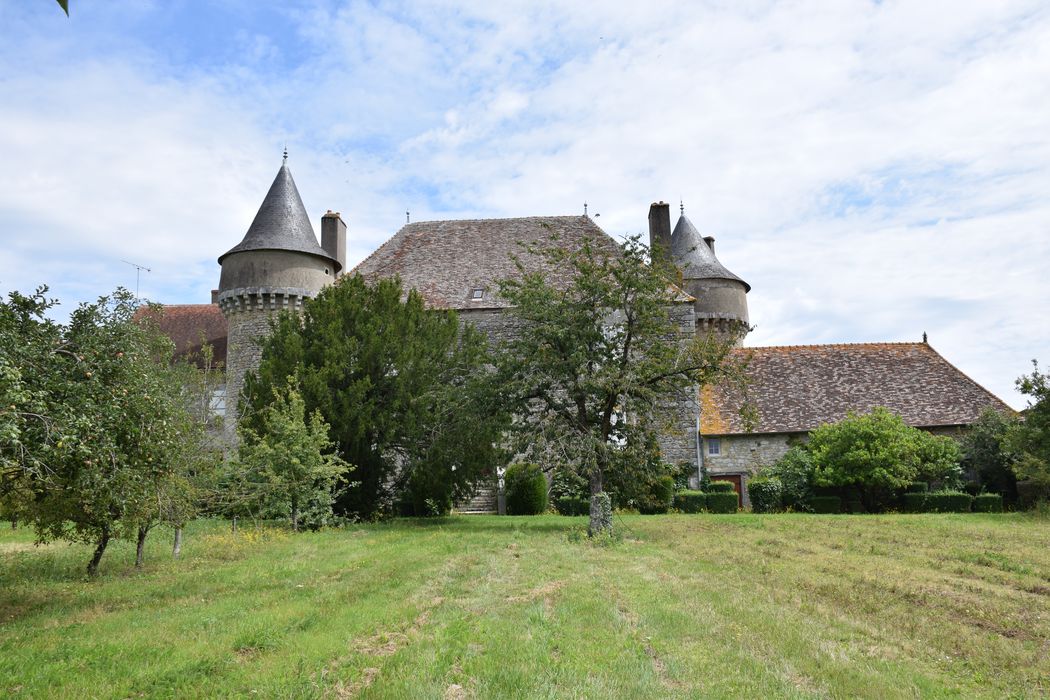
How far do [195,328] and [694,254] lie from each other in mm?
21910

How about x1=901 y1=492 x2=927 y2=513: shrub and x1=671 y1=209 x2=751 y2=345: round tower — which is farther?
x1=671 y1=209 x2=751 y2=345: round tower

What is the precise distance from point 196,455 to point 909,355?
24.8 m

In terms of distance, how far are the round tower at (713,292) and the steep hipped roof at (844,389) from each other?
1955 mm

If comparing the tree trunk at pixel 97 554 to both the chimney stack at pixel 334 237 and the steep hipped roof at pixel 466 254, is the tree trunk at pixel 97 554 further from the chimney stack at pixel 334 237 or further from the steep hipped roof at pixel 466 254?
the chimney stack at pixel 334 237

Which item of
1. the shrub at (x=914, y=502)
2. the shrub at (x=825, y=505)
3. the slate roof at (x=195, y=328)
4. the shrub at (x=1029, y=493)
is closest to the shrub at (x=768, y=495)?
the shrub at (x=825, y=505)

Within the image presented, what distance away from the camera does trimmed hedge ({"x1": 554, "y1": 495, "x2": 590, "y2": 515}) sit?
2331 cm

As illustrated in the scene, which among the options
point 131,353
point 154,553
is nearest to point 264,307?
point 154,553

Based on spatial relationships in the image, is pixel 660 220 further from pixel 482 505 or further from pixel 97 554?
pixel 97 554

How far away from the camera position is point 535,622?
23.1 feet

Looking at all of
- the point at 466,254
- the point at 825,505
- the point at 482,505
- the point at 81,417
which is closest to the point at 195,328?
the point at 466,254

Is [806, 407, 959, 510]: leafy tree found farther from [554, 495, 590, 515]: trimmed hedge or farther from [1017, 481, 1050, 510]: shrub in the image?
[554, 495, 590, 515]: trimmed hedge

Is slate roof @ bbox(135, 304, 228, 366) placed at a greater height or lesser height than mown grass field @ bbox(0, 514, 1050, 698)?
greater

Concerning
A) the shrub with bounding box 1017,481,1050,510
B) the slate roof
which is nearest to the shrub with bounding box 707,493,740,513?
the shrub with bounding box 1017,481,1050,510

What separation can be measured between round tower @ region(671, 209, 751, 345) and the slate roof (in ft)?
62.1
